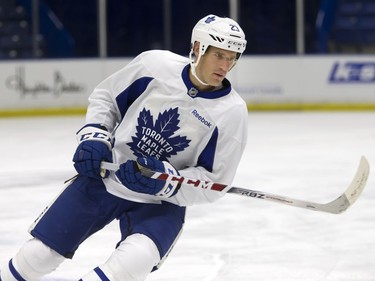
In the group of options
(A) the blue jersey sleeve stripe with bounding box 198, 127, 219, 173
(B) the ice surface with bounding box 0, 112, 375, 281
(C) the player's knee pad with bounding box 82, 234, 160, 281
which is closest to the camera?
(C) the player's knee pad with bounding box 82, 234, 160, 281

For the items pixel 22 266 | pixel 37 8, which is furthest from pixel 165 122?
pixel 37 8

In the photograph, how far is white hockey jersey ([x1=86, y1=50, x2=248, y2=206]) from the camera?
278cm

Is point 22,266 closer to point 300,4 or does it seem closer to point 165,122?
point 165,122

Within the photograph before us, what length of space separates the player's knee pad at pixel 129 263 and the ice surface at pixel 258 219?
91cm

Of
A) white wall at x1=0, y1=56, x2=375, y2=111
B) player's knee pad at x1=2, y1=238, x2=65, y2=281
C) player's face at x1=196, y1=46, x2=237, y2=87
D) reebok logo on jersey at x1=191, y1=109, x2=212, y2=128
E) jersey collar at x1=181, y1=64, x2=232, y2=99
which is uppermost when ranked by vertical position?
player's face at x1=196, y1=46, x2=237, y2=87

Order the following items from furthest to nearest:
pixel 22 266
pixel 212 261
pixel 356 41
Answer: pixel 356 41 < pixel 212 261 < pixel 22 266

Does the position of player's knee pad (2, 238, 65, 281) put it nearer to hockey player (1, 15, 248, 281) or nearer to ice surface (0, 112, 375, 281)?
hockey player (1, 15, 248, 281)

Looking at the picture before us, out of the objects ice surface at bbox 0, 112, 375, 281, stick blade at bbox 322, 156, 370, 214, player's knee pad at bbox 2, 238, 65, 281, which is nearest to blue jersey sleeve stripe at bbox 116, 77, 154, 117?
player's knee pad at bbox 2, 238, 65, 281

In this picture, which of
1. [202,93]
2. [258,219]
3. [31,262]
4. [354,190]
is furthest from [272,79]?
[31,262]

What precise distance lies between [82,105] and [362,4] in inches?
137

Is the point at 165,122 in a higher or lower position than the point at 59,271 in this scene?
higher

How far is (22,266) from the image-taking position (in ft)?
8.75

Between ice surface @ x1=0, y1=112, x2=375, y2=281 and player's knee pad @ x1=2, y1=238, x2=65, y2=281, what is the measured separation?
2.37ft

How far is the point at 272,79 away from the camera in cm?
1014
